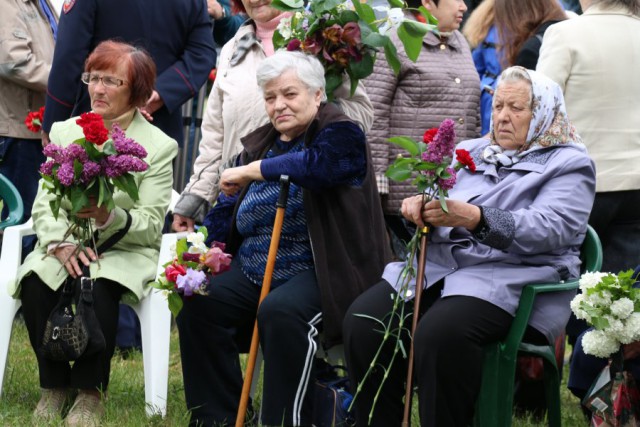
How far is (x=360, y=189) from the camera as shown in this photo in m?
4.86

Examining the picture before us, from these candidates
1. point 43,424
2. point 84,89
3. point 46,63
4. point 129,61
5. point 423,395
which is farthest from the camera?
point 46,63

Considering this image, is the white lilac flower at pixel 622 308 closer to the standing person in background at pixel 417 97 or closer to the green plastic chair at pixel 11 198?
the standing person in background at pixel 417 97

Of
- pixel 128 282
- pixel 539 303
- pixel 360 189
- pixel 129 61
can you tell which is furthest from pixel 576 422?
pixel 129 61

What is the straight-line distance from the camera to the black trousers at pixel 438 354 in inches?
170

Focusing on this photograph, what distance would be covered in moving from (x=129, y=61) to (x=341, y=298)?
163 cm

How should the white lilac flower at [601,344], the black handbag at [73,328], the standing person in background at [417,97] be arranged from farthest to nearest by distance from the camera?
the standing person in background at [417,97]
the black handbag at [73,328]
the white lilac flower at [601,344]

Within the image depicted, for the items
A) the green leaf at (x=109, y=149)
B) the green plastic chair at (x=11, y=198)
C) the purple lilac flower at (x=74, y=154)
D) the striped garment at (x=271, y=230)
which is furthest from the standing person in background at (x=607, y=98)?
the green plastic chair at (x=11, y=198)

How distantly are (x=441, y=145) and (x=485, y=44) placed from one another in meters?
2.81

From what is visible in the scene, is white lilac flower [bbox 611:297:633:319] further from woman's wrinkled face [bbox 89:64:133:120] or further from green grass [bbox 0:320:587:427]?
woman's wrinkled face [bbox 89:64:133:120]

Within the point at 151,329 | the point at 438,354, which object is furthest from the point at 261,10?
the point at 438,354

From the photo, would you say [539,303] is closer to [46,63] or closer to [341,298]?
[341,298]

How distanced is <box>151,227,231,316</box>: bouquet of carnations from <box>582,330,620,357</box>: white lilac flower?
143 centimetres

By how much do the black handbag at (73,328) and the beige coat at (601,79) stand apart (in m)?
2.36

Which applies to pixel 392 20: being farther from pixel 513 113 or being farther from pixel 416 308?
pixel 416 308
